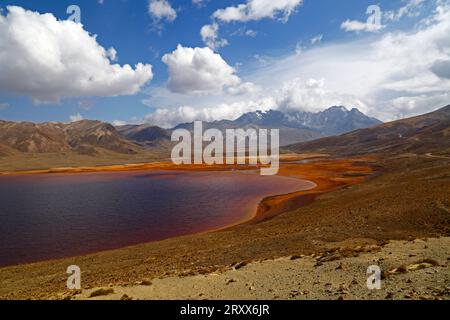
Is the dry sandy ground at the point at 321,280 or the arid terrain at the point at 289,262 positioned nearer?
the dry sandy ground at the point at 321,280

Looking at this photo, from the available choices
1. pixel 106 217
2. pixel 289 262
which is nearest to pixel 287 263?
pixel 289 262

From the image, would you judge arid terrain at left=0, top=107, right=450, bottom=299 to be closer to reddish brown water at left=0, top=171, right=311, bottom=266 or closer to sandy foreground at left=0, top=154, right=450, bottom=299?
sandy foreground at left=0, top=154, right=450, bottom=299

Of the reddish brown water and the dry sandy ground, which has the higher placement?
the dry sandy ground

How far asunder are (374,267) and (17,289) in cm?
1891

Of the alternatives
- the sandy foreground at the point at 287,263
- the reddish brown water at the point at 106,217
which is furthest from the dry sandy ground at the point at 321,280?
the reddish brown water at the point at 106,217

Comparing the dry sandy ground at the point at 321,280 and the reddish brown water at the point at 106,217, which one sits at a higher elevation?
the dry sandy ground at the point at 321,280

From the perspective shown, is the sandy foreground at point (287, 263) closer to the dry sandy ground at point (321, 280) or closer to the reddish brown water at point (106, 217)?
the dry sandy ground at point (321, 280)

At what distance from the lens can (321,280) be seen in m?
14.8

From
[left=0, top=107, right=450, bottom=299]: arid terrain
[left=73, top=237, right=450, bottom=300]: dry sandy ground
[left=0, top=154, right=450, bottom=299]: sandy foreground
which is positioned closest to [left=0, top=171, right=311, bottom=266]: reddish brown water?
[left=0, top=154, right=450, bottom=299]: sandy foreground

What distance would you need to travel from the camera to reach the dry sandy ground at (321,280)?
12.8 m

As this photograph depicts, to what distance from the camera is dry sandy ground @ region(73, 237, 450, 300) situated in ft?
42.0

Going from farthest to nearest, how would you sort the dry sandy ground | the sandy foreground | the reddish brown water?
the reddish brown water → the sandy foreground → the dry sandy ground

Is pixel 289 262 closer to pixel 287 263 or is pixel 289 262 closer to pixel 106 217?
pixel 287 263
